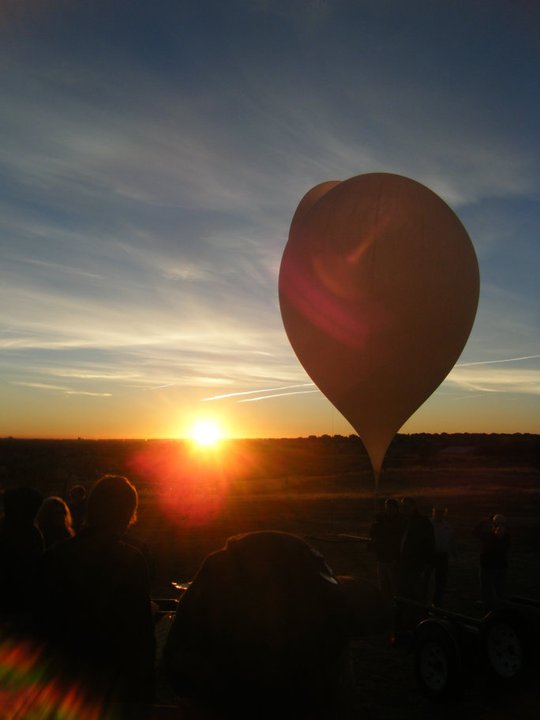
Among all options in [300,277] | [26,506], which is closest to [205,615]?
[26,506]

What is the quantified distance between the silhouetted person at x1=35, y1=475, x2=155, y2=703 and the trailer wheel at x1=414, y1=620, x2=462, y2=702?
14.2 feet

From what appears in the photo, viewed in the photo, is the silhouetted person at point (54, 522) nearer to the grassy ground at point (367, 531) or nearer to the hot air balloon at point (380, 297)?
the grassy ground at point (367, 531)

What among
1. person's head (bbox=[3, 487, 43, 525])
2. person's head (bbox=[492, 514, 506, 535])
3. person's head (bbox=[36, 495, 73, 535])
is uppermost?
person's head (bbox=[3, 487, 43, 525])

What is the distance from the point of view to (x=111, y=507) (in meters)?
2.66

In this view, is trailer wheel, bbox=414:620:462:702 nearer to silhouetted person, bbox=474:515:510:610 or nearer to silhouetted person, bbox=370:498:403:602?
silhouetted person, bbox=370:498:403:602

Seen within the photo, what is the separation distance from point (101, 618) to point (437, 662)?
4645 mm

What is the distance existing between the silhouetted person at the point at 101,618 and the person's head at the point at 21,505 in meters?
1.04

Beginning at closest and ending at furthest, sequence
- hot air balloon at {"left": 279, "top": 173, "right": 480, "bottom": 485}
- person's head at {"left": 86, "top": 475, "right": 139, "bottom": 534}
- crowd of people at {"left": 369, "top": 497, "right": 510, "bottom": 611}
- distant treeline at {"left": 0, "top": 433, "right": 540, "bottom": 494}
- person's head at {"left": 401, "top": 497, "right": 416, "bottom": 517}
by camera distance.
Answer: person's head at {"left": 86, "top": 475, "right": 139, "bottom": 534}, person's head at {"left": 401, "top": 497, "right": 416, "bottom": 517}, crowd of people at {"left": 369, "top": 497, "right": 510, "bottom": 611}, hot air balloon at {"left": 279, "top": 173, "right": 480, "bottom": 485}, distant treeline at {"left": 0, "top": 433, "right": 540, "bottom": 494}

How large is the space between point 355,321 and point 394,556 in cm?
428

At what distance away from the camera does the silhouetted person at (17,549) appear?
10.1ft

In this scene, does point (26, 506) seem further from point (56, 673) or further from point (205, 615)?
point (205, 615)

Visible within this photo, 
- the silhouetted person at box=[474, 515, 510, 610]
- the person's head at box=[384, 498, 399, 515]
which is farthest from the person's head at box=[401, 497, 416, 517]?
the silhouetted person at box=[474, 515, 510, 610]

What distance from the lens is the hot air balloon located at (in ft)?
37.4

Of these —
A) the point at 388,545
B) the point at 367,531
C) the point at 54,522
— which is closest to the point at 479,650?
the point at 388,545
